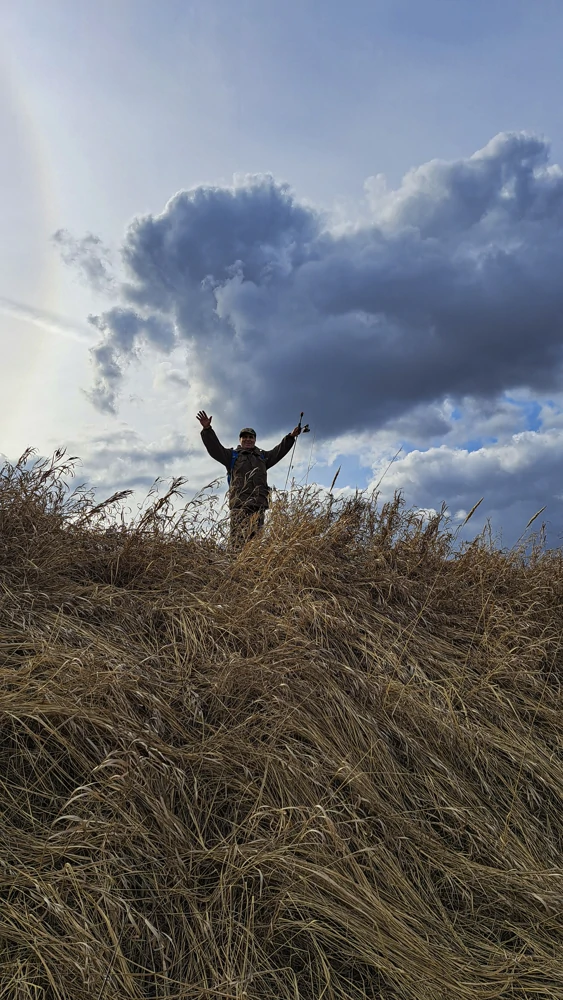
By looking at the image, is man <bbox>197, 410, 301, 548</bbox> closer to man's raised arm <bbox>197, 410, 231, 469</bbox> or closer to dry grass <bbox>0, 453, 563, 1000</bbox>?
man's raised arm <bbox>197, 410, 231, 469</bbox>

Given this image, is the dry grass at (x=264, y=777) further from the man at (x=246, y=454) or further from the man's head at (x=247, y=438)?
the man's head at (x=247, y=438)

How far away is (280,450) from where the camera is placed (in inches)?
343

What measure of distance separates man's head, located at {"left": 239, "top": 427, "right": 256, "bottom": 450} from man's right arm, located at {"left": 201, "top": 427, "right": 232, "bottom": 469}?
8.7 inches

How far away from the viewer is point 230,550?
5797 millimetres

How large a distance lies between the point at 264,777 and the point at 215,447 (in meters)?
5.98

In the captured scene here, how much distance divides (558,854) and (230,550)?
11.1ft

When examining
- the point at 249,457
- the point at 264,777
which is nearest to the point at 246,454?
the point at 249,457

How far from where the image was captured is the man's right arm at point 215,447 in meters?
8.54

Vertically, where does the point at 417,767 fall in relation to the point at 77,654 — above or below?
below

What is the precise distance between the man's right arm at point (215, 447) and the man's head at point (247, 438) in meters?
0.22

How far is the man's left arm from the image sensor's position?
341 inches

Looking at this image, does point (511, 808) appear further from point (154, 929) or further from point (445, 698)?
point (154, 929)

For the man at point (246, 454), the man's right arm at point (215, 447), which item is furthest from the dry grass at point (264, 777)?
the man's right arm at point (215, 447)

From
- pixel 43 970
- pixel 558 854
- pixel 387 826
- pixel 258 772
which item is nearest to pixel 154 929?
pixel 43 970
